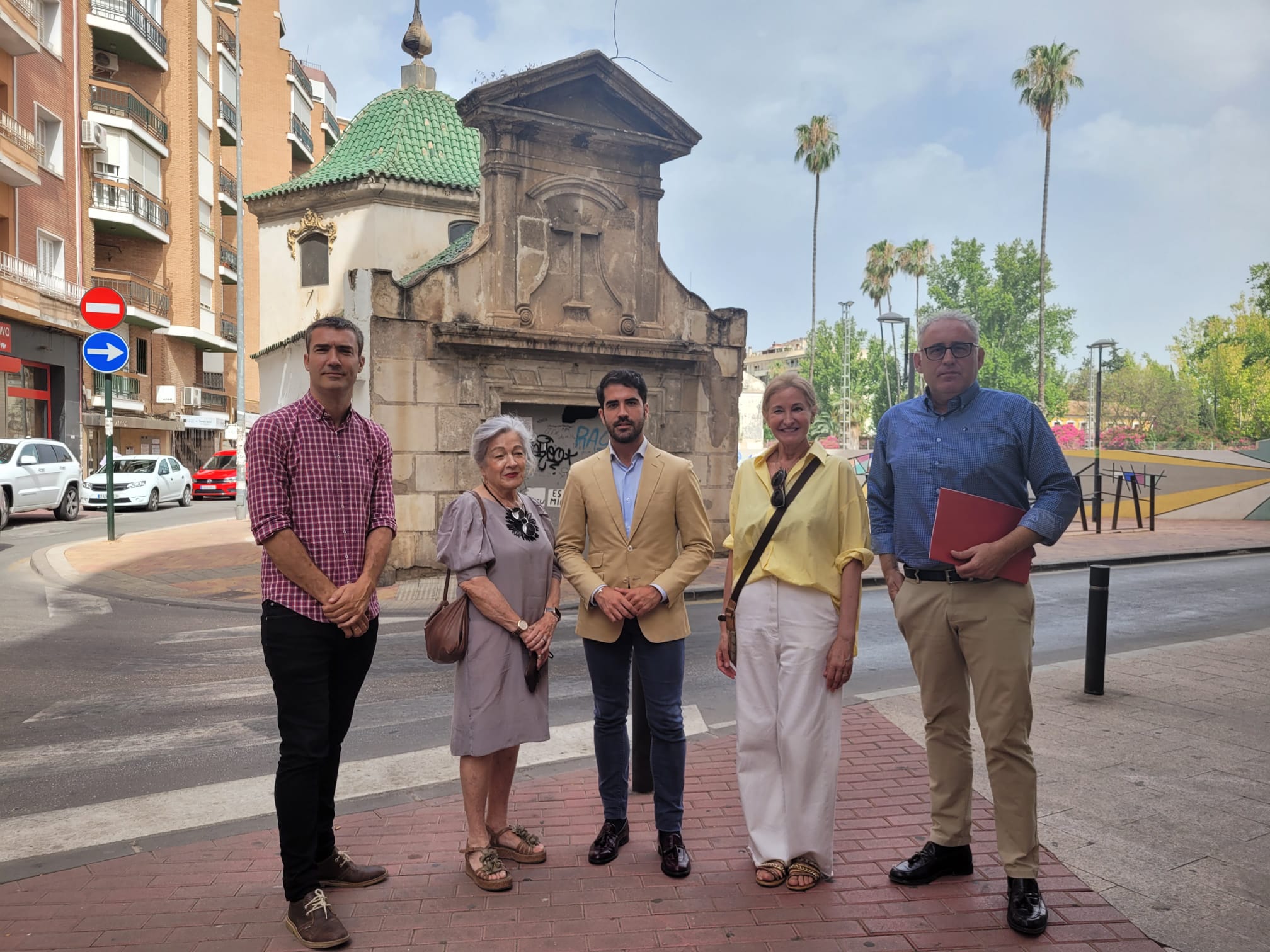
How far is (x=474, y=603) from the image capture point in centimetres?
361

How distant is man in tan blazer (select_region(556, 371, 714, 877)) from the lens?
148 inches

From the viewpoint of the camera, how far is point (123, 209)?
34.8m

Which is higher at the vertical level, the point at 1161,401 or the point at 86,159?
the point at 86,159

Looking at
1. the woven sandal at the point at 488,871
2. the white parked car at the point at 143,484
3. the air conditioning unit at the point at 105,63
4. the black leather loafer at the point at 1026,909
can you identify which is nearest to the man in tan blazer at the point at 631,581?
the woven sandal at the point at 488,871

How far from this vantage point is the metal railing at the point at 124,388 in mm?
33906

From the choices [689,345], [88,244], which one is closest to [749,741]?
[689,345]

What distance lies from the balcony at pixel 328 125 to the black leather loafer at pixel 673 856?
65206mm

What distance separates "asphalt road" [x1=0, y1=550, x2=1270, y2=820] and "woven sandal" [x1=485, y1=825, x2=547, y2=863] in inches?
69.9

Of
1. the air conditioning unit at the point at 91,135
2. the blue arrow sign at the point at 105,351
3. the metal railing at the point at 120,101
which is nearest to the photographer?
the blue arrow sign at the point at 105,351

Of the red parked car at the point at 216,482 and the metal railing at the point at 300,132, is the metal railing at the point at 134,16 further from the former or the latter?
the red parked car at the point at 216,482

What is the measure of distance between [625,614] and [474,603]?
0.60 meters

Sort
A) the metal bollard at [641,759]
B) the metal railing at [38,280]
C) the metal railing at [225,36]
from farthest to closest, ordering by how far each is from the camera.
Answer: the metal railing at [225,36], the metal railing at [38,280], the metal bollard at [641,759]

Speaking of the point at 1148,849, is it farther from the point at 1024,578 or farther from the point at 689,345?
the point at 689,345

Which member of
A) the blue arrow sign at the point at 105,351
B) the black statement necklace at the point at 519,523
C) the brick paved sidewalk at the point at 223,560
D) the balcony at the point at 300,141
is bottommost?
the brick paved sidewalk at the point at 223,560
